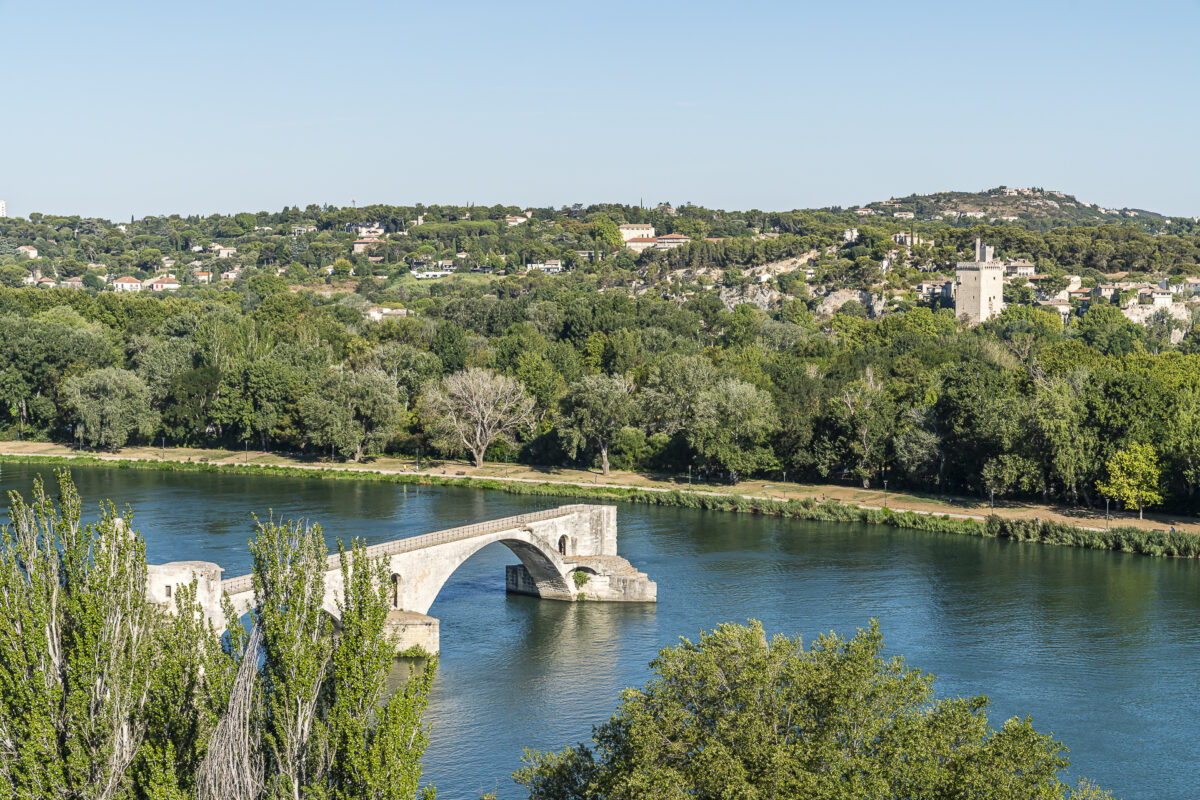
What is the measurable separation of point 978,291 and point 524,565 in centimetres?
7568

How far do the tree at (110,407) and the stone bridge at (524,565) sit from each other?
36.1 m

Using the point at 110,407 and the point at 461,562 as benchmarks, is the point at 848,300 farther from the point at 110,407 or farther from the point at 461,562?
the point at 461,562

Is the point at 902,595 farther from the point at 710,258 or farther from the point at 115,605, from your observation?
the point at 710,258

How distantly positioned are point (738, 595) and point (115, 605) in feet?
80.5

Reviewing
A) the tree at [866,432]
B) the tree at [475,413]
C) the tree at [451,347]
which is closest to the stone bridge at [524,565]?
the tree at [866,432]

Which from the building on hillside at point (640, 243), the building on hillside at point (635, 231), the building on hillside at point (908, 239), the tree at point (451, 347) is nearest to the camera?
the tree at point (451, 347)

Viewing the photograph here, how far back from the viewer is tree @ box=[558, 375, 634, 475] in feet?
200

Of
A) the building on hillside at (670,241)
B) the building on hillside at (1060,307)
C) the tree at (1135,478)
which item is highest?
the building on hillside at (670,241)

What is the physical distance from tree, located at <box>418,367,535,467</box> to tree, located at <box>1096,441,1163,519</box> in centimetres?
2921

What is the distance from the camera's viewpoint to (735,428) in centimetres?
5850

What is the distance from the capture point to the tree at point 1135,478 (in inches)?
1890

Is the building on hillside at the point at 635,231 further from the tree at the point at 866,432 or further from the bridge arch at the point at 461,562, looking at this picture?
the bridge arch at the point at 461,562

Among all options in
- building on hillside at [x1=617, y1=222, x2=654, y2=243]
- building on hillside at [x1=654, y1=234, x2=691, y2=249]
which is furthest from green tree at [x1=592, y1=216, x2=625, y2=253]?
building on hillside at [x1=654, y1=234, x2=691, y2=249]

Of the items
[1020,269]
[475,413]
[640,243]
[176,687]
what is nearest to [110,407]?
[475,413]
